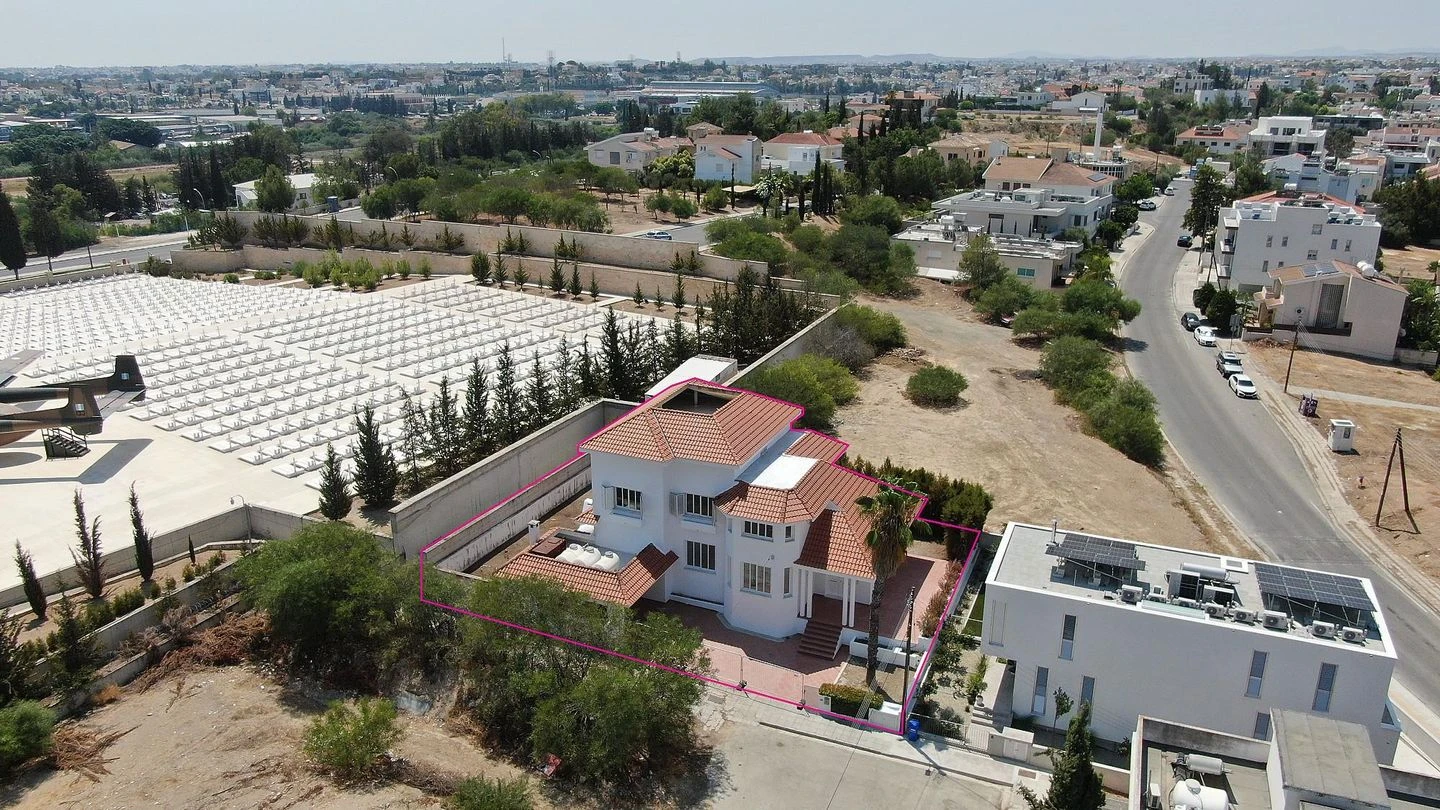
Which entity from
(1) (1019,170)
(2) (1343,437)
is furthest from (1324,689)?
(1) (1019,170)

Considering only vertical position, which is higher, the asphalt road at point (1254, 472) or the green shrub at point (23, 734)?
the green shrub at point (23, 734)

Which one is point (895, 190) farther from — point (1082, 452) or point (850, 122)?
point (1082, 452)

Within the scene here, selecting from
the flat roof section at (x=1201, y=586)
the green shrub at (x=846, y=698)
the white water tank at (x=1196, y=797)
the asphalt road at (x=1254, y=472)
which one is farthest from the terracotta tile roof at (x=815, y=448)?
the asphalt road at (x=1254, y=472)

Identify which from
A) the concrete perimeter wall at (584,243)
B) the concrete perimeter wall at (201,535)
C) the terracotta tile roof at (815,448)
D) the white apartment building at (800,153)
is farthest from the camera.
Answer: the white apartment building at (800,153)

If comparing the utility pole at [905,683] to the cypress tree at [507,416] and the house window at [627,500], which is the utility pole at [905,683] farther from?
the cypress tree at [507,416]

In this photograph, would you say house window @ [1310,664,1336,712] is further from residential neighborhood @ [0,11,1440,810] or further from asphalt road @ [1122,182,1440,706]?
asphalt road @ [1122,182,1440,706]

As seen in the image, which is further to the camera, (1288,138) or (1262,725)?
(1288,138)

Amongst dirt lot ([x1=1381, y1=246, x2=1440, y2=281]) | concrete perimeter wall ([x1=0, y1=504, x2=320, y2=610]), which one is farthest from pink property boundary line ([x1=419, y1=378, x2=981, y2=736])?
dirt lot ([x1=1381, y1=246, x2=1440, y2=281])

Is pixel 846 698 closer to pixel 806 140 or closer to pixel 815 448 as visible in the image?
pixel 815 448
